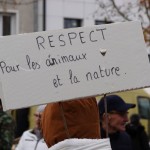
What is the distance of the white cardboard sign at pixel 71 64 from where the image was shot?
362 centimetres

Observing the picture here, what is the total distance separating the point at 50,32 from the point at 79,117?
0.48 m

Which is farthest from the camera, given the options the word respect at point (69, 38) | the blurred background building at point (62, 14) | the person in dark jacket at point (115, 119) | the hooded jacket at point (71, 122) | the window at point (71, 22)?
the window at point (71, 22)

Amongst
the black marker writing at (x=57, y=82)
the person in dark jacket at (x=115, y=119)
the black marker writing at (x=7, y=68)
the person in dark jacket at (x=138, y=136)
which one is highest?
the black marker writing at (x=7, y=68)

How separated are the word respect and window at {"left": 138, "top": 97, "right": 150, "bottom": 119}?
13008mm

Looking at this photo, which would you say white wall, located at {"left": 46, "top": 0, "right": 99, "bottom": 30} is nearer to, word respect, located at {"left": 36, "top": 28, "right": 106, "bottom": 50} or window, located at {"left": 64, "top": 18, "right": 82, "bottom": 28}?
window, located at {"left": 64, "top": 18, "right": 82, "bottom": 28}

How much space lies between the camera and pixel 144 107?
55.3ft

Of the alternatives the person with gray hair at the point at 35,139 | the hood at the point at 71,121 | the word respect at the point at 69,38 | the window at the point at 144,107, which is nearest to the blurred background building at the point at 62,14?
the window at the point at 144,107

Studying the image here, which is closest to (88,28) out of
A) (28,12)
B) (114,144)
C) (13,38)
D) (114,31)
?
(114,31)

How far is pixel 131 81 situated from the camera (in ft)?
12.4

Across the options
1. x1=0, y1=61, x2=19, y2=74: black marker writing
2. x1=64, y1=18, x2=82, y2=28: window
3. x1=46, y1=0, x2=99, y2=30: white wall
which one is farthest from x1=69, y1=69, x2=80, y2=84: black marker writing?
x1=64, y1=18, x2=82, y2=28: window

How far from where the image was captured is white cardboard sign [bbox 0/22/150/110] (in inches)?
143

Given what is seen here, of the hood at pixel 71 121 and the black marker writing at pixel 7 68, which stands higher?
the black marker writing at pixel 7 68

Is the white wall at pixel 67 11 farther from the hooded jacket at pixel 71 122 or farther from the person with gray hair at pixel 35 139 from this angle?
the hooded jacket at pixel 71 122

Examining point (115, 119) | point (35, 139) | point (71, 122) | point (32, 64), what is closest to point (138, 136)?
point (35, 139)
